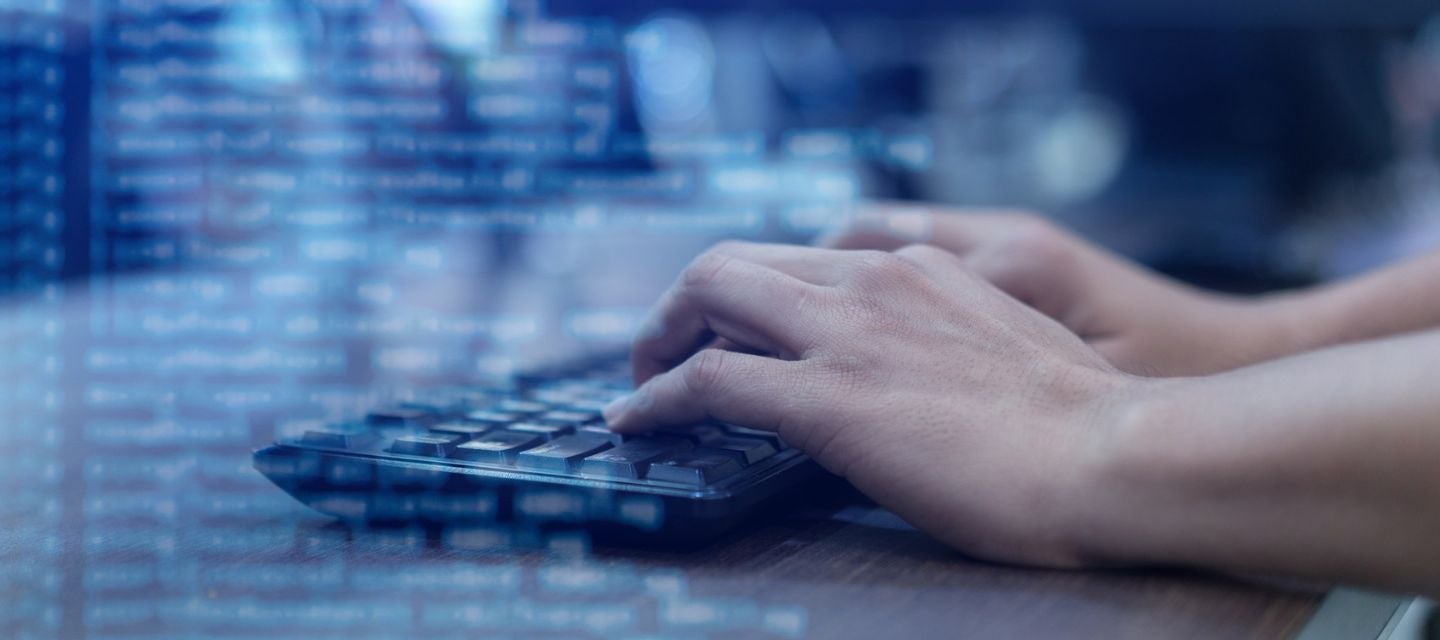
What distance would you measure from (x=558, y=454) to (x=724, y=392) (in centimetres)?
7

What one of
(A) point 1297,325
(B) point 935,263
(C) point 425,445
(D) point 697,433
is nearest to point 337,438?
(C) point 425,445

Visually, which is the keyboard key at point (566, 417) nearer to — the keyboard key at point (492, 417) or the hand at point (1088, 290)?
the keyboard key at point (492, 417)

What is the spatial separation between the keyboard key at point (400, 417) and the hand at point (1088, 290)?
28 centimetres

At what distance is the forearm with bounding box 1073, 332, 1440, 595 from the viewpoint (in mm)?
343

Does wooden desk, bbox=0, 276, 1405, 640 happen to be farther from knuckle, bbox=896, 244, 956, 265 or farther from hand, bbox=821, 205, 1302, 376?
hand, bbox=821, 205, 1302, 376

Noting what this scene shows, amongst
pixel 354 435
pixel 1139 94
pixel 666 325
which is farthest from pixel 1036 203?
pixel 354 435

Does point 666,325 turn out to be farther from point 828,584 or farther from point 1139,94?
point 1139,94

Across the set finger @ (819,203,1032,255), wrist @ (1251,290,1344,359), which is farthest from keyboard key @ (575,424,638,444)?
wrist @ (1251,290,1344,359)

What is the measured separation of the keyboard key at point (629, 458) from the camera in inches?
16.6

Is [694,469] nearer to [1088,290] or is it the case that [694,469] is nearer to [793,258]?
[793,258]

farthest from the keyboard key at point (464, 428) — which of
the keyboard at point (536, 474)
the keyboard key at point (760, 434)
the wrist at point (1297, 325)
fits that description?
the wrist at point (1297, 325)

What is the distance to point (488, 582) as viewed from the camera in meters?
0.37

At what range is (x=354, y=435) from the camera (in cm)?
46

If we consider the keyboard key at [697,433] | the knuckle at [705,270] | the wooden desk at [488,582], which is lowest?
the wooden desk at [488,582]
